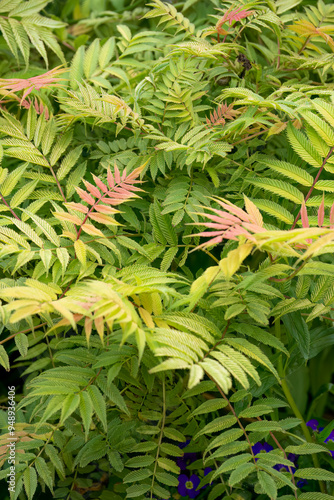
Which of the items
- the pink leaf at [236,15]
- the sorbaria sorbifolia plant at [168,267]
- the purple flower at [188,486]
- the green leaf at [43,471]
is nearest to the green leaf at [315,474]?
the sorbaria sorbifolia plant at [168,267]

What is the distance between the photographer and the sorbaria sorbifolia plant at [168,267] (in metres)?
0.70

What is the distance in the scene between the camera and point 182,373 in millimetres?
1104

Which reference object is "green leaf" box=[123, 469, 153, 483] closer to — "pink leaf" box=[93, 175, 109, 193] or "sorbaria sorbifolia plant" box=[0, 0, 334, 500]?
"sorbaria sorbifolia plant" box=[0, 0, 334, 500]

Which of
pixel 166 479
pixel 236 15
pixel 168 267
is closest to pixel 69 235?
pixel 168 267

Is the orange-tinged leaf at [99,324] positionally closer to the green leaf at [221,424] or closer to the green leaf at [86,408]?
the green leaf at [86,408]

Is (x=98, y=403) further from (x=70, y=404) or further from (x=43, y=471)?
(x=43, y=471)

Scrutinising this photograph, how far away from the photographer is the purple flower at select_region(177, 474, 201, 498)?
1082mm

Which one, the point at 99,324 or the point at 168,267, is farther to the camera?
the point at 168,267

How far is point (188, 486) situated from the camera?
1.09 meters

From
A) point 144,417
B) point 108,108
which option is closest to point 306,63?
point 108,108

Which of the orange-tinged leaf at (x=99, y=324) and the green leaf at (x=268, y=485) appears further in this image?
the green leaf at (x=268, y=485)

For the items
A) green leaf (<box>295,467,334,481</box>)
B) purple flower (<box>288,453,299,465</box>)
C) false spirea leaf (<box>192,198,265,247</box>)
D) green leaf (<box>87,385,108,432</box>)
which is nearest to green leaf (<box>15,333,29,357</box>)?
green leaf (<box>87,385,108,432</box>)

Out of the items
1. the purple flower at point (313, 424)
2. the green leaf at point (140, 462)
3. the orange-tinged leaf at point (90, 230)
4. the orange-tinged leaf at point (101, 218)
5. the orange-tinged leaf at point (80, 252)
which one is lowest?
the purple flower at point (313, 424)

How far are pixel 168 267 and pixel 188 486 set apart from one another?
564 millimetres
